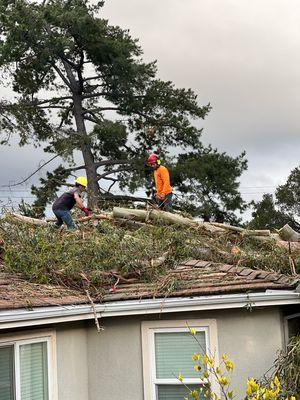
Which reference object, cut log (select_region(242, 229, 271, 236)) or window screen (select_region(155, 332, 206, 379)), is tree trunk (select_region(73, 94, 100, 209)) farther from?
window screen (select_region(155, 332, 206, 379))

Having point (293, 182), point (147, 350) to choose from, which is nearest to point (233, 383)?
point (147, 350)

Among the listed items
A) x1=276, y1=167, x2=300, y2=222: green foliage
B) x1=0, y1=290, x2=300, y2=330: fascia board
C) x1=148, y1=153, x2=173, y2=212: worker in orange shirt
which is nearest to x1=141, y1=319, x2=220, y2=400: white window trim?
x1=0, y1=290, x2=300, y2=330: fascia board

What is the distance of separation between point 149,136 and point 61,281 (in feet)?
55.4

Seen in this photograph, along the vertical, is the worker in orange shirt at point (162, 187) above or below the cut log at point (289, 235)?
above

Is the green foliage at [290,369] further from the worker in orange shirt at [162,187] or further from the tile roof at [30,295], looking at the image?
the worker in orange shirt at [162,187]

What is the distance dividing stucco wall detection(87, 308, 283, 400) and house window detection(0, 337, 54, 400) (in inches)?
31.5

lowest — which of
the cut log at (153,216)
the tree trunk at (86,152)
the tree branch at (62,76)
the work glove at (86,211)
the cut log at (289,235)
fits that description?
the cut log at (289,235)

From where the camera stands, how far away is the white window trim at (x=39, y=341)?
853cm

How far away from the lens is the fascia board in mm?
8719

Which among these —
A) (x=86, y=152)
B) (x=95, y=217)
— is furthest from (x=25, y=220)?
(x=86, y=152)

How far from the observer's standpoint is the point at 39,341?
8984 millimetres

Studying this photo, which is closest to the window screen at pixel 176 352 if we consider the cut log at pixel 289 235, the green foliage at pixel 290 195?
the cut log at pixel 289 235

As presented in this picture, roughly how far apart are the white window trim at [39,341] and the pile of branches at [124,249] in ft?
3.28

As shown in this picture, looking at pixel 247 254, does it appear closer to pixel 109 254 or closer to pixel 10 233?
pixel 109 254
